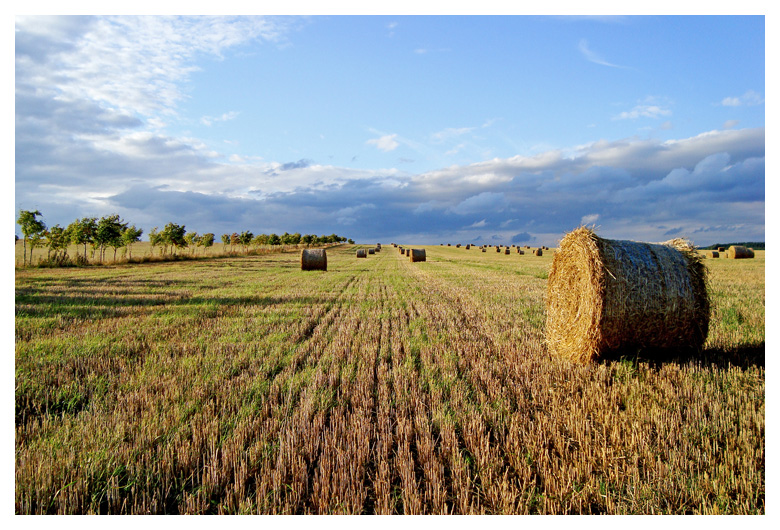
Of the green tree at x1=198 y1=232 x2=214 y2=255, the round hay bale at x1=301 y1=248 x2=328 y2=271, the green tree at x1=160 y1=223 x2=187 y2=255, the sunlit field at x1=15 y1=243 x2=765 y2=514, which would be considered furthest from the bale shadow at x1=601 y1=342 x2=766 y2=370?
the green tree at x1=198 y1=232 x2=214 y2=255

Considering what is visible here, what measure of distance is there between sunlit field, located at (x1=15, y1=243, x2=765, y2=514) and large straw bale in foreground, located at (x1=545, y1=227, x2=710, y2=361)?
37 cm

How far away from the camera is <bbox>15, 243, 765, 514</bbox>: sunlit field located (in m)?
3.23

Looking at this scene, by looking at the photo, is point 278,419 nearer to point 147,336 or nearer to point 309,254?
point 147,336

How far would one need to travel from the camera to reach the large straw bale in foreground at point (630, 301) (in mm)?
6738

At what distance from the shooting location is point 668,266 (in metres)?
7.18

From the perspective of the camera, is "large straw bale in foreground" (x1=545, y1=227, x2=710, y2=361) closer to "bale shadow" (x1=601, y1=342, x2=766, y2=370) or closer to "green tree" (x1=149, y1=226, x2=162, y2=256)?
"bale shadow" (x1=601, y1=342, x2=766, y2=370)

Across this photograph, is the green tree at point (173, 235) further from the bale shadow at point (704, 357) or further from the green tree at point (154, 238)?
the bale shadow at point (704, 357)

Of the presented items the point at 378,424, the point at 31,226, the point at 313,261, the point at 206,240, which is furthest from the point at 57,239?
the point at 378,424

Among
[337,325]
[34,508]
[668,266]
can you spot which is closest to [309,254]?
[337,325]

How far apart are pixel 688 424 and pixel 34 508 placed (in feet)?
20.0

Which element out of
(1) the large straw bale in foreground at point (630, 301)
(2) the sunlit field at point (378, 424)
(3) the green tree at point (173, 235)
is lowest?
(2) the sunlit field at point (378, 424)

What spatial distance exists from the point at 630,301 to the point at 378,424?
4906 mm

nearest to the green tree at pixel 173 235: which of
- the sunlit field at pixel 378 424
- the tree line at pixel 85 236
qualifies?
the tree line at pixel 85 236

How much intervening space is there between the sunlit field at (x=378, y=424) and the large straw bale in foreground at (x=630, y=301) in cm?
37
